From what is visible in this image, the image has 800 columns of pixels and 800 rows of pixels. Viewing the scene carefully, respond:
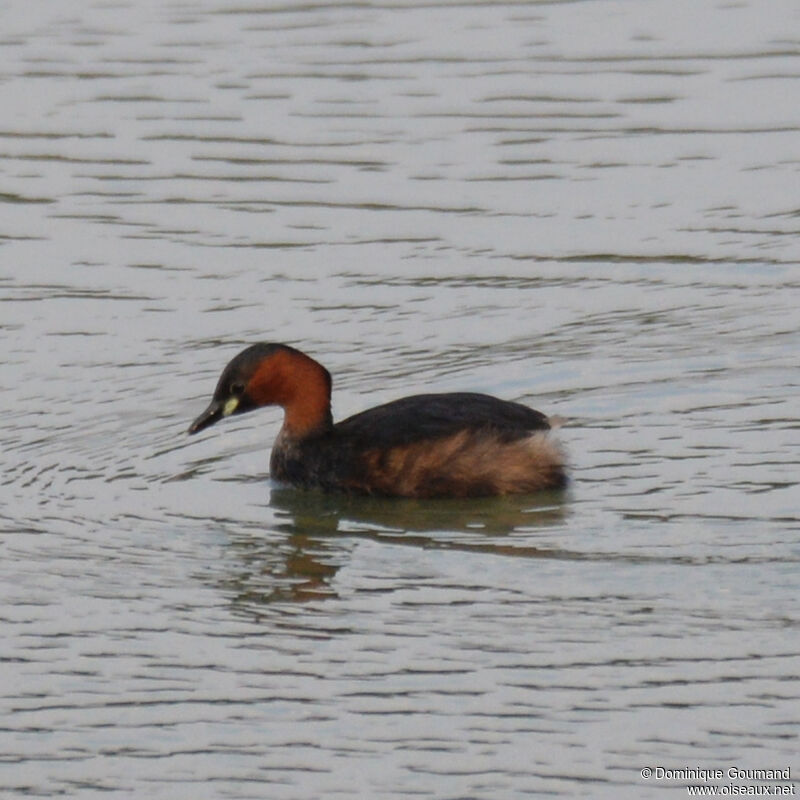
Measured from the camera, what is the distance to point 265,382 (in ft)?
35.9

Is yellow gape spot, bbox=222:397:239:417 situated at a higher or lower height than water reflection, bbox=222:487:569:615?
higher

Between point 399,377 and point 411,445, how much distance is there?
5.39 feet

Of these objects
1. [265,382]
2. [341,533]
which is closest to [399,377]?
[265,382]

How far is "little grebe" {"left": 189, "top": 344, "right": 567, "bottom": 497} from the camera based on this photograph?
10.4 m

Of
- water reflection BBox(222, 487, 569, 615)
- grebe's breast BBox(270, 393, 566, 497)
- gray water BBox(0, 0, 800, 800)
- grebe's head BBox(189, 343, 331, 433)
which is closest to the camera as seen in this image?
gray water BBox(0, 0, 800, 800)

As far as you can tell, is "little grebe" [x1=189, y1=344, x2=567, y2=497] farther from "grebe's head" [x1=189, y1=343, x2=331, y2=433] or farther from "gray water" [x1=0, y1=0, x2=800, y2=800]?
"gray water" [x1=0, y1=0, x2=800, y2=800]

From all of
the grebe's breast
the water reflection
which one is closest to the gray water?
the water reflection

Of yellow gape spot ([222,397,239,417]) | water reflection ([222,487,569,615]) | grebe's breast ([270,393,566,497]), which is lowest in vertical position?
water reflection ([222,487,569,615])

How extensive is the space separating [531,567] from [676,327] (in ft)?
11.7

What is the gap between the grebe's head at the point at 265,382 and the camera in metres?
Answer: 10.9

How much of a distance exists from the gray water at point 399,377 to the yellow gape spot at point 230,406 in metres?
0.28

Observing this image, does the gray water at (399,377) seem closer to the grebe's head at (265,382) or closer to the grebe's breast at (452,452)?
the grebe's breast at (452,452)

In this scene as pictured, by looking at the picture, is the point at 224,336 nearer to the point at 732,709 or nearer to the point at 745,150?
the point at 745,150

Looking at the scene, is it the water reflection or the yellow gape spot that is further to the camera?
the yellow gape spot
